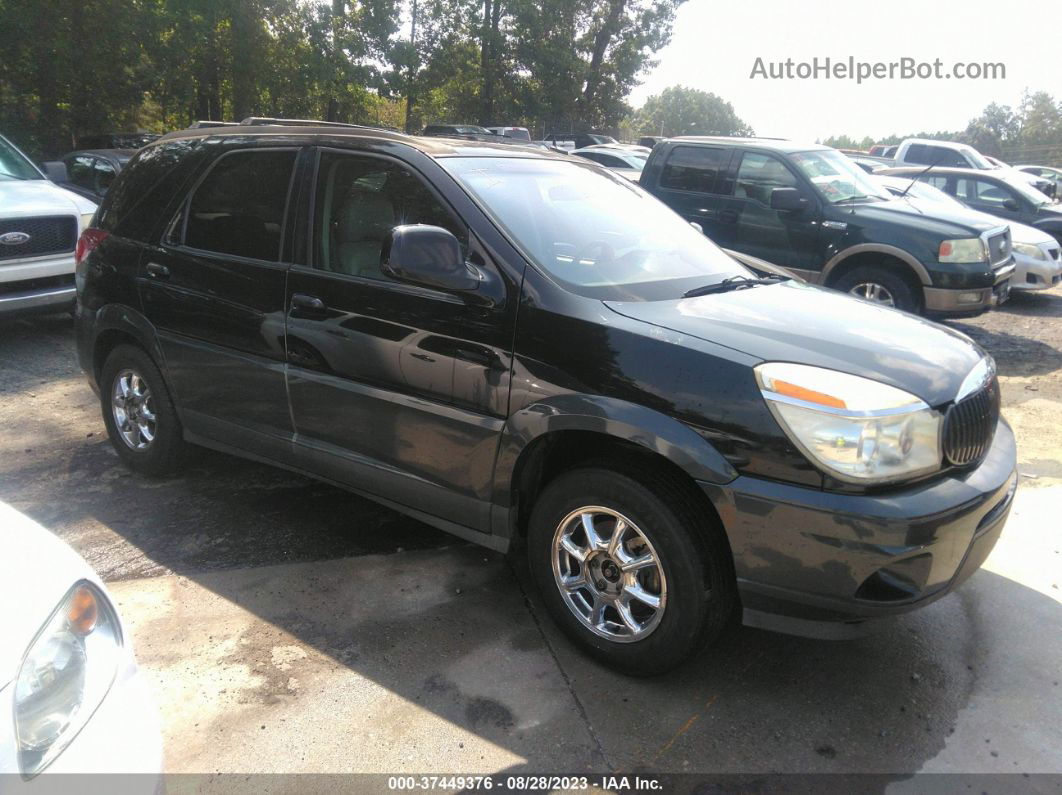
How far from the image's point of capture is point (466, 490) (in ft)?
10.6

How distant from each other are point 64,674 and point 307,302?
6.88ft

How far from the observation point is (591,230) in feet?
11.6

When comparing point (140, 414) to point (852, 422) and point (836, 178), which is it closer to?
point (852, 422)

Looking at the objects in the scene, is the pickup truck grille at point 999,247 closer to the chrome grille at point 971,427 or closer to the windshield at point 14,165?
the chrome grille at point 971,427

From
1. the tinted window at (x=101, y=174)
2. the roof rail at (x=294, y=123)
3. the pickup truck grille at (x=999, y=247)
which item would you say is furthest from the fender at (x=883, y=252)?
the tinted window at (x=101, y=174)

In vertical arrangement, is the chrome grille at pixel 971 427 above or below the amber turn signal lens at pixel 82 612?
above

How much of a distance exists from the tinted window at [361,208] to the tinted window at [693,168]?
18.0ft

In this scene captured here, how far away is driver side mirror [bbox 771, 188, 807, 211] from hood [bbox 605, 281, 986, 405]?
14.5 ft

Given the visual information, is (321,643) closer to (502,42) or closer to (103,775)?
(103,775)

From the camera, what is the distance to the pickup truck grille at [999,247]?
7.63m

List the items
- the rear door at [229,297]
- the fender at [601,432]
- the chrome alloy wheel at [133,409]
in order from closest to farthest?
the fender at [601,432]
the rear door at [229,297]
the chrome alloy wheel at [133,409]

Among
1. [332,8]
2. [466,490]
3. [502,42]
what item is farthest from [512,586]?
[502,42]

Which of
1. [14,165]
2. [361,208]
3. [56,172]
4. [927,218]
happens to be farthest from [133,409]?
[927,218]

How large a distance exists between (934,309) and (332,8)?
77.0 ft
